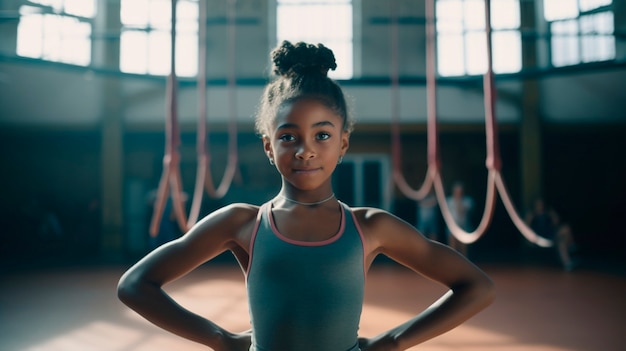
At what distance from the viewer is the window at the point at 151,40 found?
6.68m

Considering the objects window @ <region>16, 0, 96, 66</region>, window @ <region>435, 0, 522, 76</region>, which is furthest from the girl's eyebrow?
window @ <region>435, 0, 522, 76</region>

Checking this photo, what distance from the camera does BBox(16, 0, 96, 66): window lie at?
5.77 metres

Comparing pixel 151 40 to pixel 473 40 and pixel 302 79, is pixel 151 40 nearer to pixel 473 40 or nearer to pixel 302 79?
pixel 473 40

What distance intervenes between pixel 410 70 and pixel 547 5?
86.2 inches

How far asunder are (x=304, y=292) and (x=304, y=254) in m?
0.06

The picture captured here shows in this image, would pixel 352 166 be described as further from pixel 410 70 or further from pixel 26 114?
pixel 26 114

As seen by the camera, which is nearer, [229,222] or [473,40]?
[229,222]

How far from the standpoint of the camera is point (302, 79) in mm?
763

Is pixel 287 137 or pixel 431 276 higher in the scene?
pixel 287 137

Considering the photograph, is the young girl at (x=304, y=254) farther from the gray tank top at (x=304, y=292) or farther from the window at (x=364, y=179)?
the window at (x=364, y=179)

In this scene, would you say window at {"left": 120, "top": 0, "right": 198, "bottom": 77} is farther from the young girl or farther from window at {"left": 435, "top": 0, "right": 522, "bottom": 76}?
the young girl

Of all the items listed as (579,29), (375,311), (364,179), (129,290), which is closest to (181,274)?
(129,290)

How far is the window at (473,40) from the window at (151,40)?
3653 mm

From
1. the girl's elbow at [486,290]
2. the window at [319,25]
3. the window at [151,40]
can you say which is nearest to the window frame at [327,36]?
the window at [319,25]
